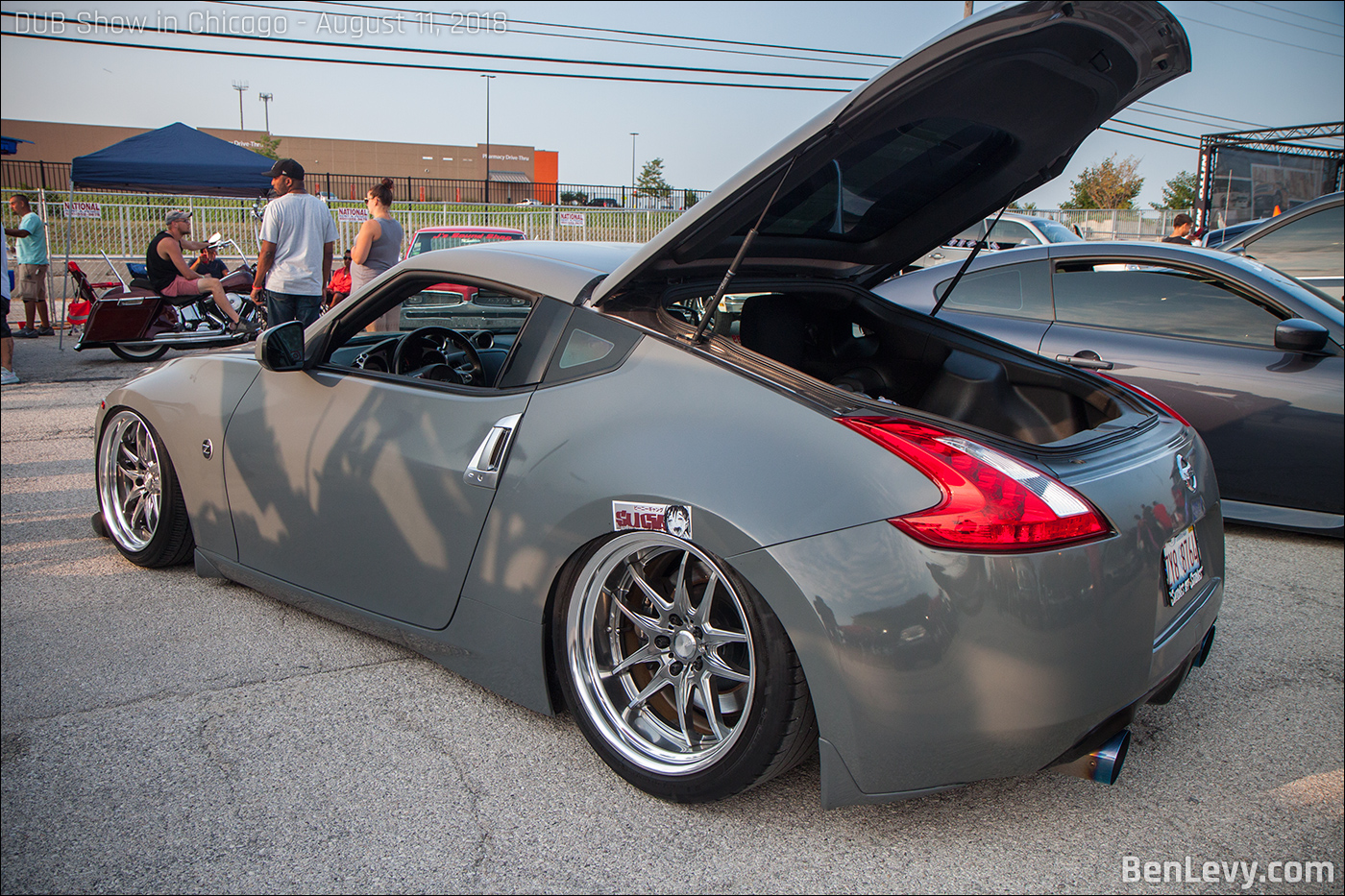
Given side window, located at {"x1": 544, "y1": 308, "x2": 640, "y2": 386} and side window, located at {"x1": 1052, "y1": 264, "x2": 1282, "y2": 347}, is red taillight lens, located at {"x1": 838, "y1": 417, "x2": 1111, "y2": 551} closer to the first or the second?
side window, located at {"x1": 544, "y1": 308, "x2": 640, "y2": 386}

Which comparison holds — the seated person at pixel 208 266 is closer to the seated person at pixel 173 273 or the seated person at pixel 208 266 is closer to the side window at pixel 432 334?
the seated person at pixel 173 273

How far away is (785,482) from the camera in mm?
1985

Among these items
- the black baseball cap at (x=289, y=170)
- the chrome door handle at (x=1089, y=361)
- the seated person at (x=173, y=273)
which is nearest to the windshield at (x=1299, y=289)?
the chrome door handle at (x=1089, y=361)

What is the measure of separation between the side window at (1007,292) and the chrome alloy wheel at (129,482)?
13.0ft

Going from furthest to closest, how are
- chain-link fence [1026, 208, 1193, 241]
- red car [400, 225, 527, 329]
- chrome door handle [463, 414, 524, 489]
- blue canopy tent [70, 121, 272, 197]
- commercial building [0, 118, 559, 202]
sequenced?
1. commercial building [0, 118, 559, 202]
2. chain-link fence [1026, 208, 1193, 241]
3. blue canopy tent [70, 121, 272, 197]
4. red car [400, 225, 527, 329]
5. chrome door handle [463, 414, 524, 489]

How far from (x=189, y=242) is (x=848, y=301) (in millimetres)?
11693

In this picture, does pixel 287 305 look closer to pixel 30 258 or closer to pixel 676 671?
pixel 676 671

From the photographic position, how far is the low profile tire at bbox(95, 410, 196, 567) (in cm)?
364

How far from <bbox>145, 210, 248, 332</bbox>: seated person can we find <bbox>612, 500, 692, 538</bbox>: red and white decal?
419 inches

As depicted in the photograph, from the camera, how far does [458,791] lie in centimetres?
236

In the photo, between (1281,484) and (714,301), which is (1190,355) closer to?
(1281,484)

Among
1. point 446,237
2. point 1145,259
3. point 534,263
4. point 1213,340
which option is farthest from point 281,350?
point 446,237

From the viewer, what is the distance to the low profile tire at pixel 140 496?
364 cm

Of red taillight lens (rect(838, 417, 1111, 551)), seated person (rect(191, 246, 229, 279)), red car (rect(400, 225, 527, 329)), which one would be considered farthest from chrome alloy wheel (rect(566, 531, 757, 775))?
seated person (rect(191, 246, 229, 279))
